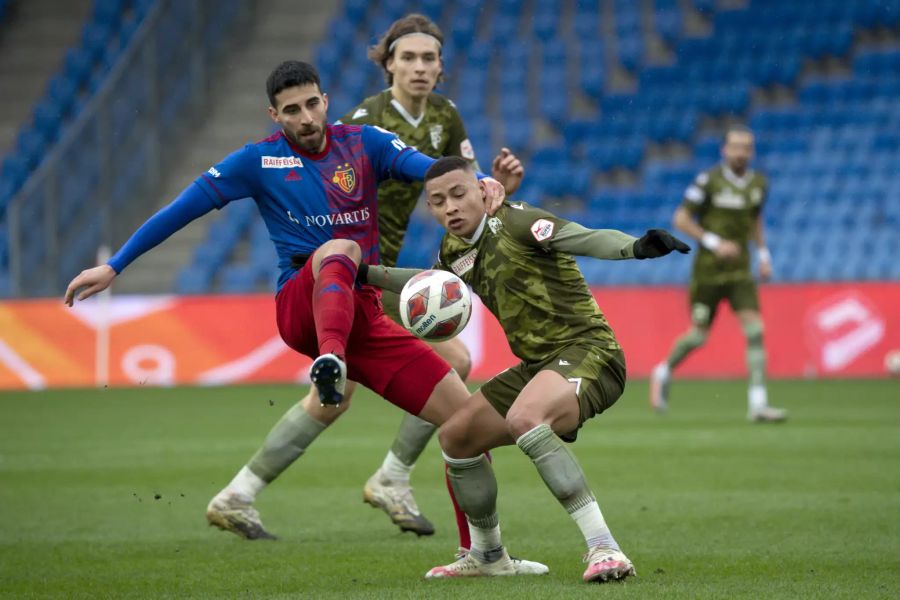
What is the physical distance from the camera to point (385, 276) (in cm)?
584

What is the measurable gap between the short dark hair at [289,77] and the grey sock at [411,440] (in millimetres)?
2049

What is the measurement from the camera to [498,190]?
5637mm

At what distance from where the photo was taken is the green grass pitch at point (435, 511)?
5406 mm

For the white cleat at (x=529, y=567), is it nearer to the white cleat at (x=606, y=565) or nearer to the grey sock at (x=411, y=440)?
the white cleat at (x=606, y=565)

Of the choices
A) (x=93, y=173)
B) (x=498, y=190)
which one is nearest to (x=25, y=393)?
(x=93, y=173)

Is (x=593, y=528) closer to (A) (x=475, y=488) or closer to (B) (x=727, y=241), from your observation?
(A) (x=475, y=488)

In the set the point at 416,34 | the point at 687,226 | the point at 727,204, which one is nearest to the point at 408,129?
the point at 416,34

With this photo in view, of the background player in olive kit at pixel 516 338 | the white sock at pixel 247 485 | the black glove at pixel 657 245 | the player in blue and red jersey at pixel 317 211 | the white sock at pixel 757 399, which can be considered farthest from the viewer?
the white sock at pixel 757 399

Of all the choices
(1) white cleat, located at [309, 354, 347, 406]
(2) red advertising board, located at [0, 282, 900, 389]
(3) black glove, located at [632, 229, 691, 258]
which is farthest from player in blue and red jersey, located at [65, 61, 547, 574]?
(2) red advertising board, located at [0, 282, 900, 389]

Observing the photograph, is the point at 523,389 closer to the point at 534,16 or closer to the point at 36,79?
the point at 534,16

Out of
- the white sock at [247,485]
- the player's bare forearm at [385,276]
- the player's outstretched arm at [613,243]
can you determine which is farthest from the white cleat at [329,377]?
the white sock at [247,485]

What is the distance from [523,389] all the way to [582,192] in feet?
52.6

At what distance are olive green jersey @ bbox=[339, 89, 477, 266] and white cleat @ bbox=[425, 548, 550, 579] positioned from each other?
2.10 meters

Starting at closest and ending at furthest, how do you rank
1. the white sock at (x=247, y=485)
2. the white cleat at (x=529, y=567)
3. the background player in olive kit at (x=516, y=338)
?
the background player in olive kit at (x=516, y=338) → the white cleat at (x=529, y=567) → the white sock at (x=247, y=485)
